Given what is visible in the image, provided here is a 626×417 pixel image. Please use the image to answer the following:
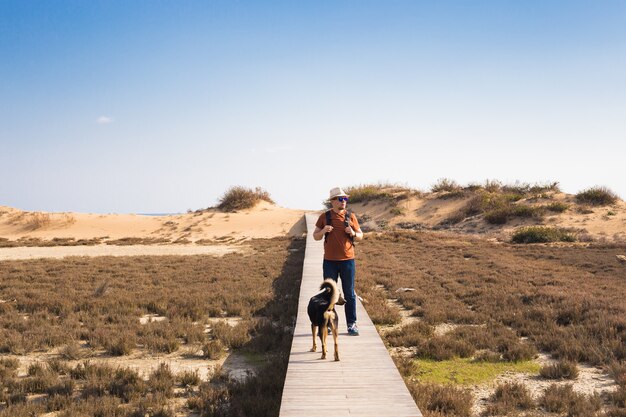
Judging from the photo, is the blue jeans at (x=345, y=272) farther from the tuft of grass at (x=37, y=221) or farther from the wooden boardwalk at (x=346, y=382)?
the tuft of grass at (x=37, y=221)

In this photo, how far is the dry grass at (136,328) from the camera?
20.4ft

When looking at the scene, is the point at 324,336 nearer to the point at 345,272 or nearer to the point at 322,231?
the point at 345,272

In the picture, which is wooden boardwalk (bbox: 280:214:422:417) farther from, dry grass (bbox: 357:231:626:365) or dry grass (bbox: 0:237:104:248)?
dry grass (bbox: 0:237:104:248)

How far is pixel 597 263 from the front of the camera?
16953 mm

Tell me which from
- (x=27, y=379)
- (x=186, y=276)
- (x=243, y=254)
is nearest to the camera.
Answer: (x=27, y=379)

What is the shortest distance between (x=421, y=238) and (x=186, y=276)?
14403 millimetres

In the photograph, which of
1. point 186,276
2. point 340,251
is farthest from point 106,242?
point 340,251

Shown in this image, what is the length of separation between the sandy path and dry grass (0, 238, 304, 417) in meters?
4.99

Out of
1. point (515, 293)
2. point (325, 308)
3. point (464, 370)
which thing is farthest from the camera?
point (515, 293)

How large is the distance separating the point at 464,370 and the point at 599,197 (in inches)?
1136

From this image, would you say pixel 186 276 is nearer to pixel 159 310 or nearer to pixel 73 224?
pixel 159 310

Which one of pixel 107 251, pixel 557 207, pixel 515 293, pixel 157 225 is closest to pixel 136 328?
pixel 515 293

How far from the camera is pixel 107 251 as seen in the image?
25.4m

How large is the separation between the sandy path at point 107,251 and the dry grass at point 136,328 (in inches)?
196
